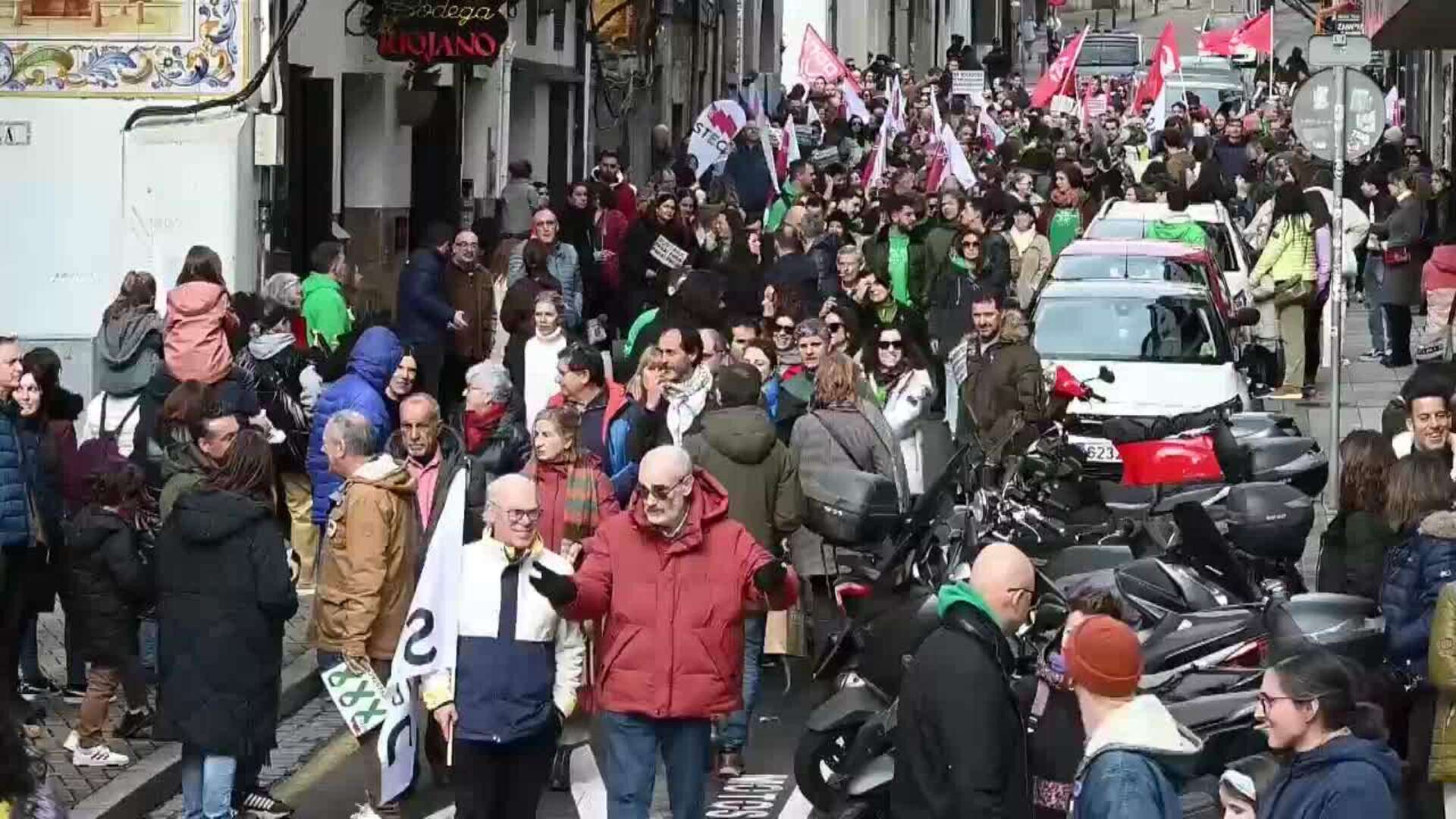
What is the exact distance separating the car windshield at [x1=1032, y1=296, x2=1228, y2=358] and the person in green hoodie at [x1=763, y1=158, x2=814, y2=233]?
755 centimetres

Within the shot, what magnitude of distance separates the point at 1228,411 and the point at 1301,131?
12.5ft

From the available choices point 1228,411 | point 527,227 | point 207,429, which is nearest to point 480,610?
point 207,429

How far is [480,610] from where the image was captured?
9.50 meters

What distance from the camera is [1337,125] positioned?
18.5 m

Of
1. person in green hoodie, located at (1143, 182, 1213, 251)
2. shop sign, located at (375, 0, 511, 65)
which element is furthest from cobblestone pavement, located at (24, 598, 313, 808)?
shop sign, located at (375, 0, 511, 65)

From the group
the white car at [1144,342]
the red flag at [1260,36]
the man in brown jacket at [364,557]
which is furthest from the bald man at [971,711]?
the red flag at [1260,36]

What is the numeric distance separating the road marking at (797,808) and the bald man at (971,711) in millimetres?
3763

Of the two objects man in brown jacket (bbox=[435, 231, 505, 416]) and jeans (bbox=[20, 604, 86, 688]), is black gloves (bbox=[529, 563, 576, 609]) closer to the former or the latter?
jeans (bbox=[20, 604, 86, 688])

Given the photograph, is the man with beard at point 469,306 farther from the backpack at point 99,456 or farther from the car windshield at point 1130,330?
the backpack at point 99,456

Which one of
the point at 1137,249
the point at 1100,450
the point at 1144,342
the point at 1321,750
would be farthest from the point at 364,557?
the point at 1137,249

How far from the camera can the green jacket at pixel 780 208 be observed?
2905 cm

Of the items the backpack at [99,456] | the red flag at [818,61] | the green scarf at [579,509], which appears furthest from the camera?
the red flag at [818,61]

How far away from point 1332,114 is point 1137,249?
9.69ft

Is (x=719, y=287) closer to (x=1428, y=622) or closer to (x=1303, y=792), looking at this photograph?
(x=1428, y=622)
